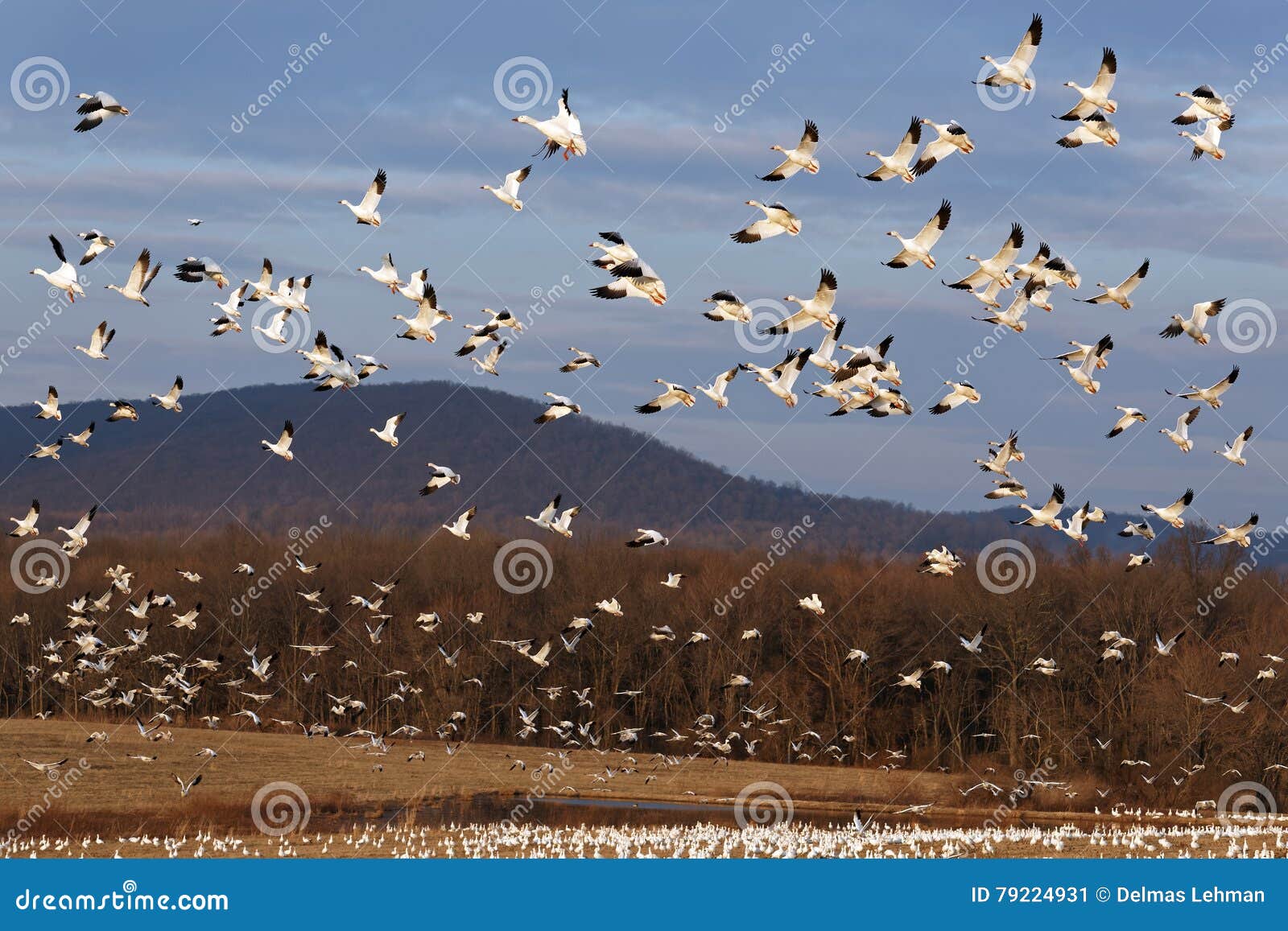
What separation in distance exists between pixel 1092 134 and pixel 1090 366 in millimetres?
5300

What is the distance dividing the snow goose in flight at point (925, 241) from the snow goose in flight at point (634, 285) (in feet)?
15.9

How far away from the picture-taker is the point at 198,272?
2956 cm

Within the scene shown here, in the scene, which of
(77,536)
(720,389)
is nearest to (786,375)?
(720,389)

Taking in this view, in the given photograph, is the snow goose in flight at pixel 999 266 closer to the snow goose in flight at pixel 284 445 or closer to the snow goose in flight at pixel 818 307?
the snow goose in flight at pixel 818 307

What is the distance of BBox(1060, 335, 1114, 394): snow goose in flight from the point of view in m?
30.8

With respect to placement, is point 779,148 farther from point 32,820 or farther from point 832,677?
point 832,677

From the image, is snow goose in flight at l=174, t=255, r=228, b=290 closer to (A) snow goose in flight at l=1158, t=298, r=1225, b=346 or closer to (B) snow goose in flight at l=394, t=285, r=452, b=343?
(B) snow goose in flight at l=394, t=285, r=452, b=343

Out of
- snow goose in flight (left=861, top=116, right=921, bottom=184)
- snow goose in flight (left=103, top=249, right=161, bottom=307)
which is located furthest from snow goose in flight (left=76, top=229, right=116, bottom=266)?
snow goose in flight (left=861, top=116, right=921, bottom=184)

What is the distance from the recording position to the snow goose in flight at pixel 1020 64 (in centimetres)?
2684

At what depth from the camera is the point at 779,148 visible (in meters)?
27.5

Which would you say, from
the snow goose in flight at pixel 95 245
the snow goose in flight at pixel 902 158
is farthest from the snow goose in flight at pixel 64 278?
the snow goose in flight at pixel 902 158

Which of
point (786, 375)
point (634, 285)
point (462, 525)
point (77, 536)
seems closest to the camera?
point (634, 285)

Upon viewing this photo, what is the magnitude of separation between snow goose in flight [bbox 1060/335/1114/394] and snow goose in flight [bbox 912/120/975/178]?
17.6ft

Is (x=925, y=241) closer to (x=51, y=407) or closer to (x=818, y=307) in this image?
(x=818, y=307)
